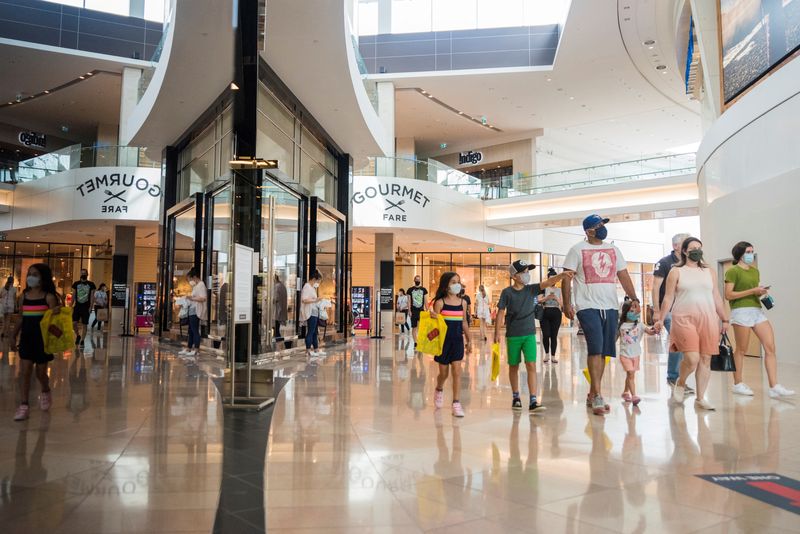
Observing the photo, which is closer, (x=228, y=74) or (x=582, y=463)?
(x=582, y=463)

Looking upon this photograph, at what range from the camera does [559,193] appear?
2425cm

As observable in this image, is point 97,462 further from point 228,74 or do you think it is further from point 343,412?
point 228,74

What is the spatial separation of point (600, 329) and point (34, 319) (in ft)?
17.0

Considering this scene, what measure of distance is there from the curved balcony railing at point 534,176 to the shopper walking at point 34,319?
1589 centimetres

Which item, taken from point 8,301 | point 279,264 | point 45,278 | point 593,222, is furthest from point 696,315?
point 8,301

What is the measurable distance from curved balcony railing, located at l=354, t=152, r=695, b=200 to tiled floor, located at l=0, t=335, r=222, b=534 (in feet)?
50.0

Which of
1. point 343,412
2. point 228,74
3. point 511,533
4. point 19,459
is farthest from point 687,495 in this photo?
point 228,74

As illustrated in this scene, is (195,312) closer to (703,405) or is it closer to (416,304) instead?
(416,304)

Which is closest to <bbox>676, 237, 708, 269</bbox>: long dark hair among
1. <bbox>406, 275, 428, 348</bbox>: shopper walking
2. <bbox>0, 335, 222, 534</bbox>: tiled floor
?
<bbox>0, 335, 222, 534</bbox>: tiled floor

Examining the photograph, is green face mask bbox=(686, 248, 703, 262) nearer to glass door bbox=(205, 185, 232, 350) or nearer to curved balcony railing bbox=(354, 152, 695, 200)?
glass door bbox=(205, 185, 232, 350)

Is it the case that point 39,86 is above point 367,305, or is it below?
above

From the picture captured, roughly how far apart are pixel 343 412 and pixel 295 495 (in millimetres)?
2517

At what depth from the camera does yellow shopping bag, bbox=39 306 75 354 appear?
542cm

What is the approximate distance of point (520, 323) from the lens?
573cm
